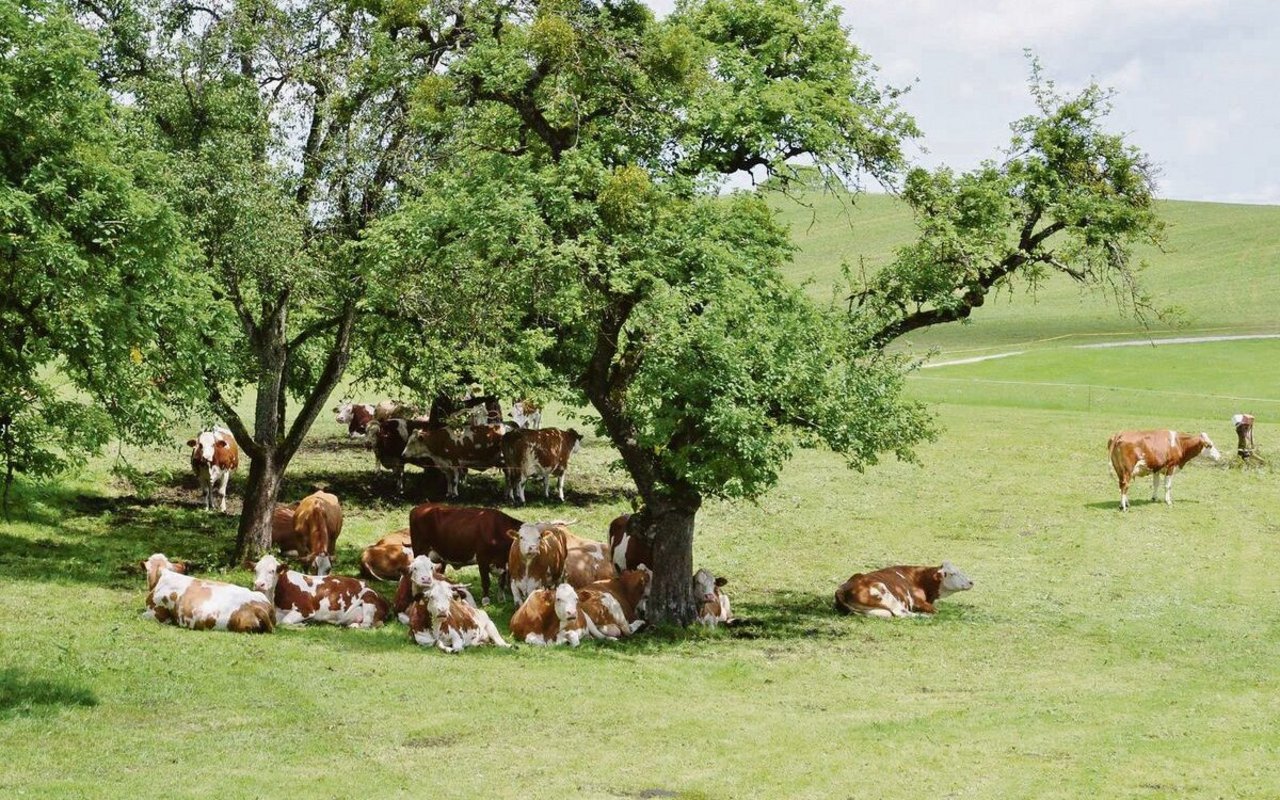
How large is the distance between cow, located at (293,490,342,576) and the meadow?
821 millimetres

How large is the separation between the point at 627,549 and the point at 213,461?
9.41 m

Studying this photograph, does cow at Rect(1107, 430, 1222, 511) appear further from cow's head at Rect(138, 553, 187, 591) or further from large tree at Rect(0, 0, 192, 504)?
large tree at Rect(0, 0, 192, 504)

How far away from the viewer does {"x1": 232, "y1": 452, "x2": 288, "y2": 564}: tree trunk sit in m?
22.5

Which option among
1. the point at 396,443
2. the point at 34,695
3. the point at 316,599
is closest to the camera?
the point at 34,695

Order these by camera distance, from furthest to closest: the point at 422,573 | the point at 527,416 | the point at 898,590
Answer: the point at 527,416, the point at 898,590, the point at 422,573

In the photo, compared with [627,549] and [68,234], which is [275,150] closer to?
[68,234]

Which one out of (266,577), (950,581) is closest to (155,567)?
(266,577)

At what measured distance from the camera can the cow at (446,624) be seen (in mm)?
17469

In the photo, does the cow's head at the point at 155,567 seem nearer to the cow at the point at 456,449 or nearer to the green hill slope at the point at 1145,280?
the cow at the point at 456,449

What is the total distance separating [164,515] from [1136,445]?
65.0 feet

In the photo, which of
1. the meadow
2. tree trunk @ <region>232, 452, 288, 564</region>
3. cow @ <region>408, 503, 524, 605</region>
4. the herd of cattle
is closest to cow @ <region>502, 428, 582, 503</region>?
the meadow

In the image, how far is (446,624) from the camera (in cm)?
1753

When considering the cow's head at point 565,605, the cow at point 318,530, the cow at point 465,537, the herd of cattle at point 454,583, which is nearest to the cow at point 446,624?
the herd of cattle at point 454,583

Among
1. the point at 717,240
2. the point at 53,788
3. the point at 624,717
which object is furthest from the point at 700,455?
the point at 53,788
